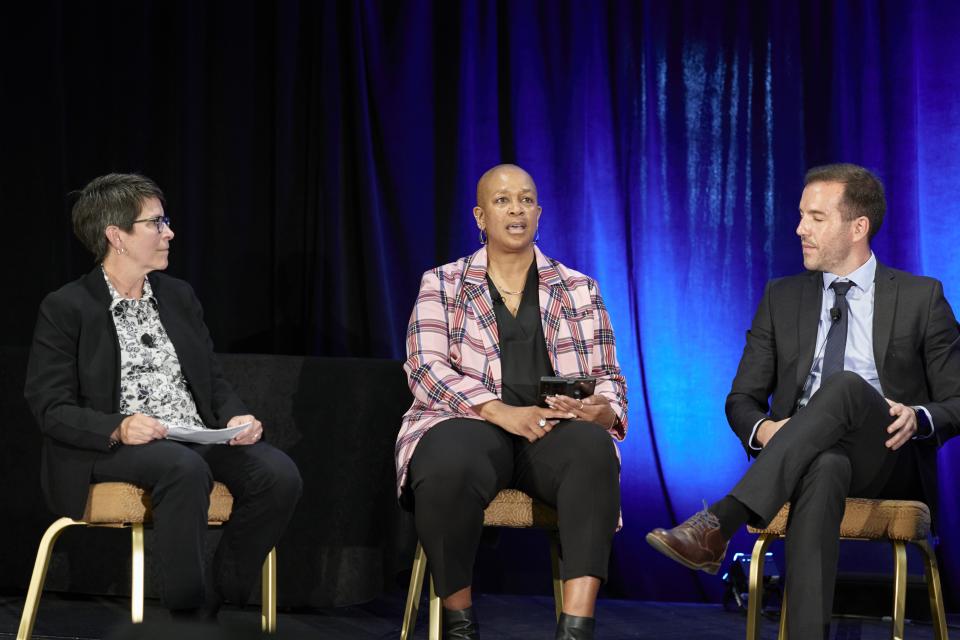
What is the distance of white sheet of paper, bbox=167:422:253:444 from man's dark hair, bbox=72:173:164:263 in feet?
1.99

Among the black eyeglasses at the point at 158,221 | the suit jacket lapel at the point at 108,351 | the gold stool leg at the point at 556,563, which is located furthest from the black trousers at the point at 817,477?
the black eyeglasses at the point at 158,221

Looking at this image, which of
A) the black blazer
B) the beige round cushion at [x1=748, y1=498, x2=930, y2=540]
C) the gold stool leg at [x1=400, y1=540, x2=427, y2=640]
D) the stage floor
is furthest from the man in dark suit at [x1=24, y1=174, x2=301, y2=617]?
the beige round cushion at [x1=748, y1=498, x2=930, y2=540]

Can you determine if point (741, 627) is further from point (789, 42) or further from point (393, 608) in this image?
point (789, 42)

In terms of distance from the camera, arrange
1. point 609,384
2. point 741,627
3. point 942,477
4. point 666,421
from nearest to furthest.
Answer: point 609,384
point 741,627
point 942,477
point 666,421

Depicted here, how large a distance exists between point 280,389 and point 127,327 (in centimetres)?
65

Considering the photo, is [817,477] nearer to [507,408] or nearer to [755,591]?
[755,591]

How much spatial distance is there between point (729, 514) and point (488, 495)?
22.9 inches

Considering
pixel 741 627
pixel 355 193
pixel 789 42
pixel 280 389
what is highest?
pixel 789 42

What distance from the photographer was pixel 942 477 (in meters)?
3.93

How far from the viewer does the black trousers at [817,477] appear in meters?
2.62

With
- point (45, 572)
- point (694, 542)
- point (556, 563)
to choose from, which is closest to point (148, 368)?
point (45, 572)

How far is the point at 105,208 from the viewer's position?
3.26 meters

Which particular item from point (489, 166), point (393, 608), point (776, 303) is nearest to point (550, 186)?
point (489, 166)

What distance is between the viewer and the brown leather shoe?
2.62 meters
